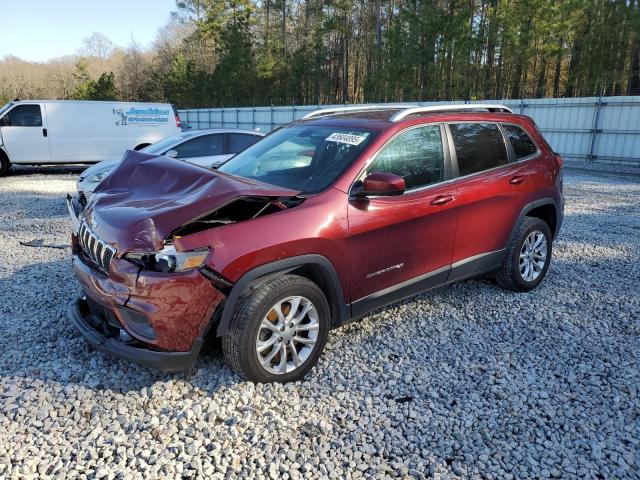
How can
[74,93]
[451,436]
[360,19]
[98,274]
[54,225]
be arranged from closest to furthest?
[451,436] → [98,274] → [54,225] → [360,19] → [74,93]

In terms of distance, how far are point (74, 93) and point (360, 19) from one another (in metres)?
33.3

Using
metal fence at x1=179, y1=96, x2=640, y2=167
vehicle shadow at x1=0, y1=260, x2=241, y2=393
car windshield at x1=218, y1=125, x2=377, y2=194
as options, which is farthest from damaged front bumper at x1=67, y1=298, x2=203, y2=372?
metal fence at x1=179, y1=96, x2=640, y2=167

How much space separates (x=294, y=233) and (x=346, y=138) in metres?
1.09

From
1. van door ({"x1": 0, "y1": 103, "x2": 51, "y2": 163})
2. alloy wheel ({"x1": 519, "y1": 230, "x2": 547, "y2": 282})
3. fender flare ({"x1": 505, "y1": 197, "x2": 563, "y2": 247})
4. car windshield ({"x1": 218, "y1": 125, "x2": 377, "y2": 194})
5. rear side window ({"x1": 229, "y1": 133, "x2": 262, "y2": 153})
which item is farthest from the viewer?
van door ({"x1": 0, "y1": 103, "x2": 51, "y2": 163})

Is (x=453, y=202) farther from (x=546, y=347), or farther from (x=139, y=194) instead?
(x=139, y=194)

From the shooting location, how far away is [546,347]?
372 centimetres

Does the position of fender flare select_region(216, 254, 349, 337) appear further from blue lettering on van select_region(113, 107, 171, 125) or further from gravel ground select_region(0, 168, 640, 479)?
blue lettering on van select_region(113, 107, 171, 125)

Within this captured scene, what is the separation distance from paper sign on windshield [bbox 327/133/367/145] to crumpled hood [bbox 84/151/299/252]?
705 mm

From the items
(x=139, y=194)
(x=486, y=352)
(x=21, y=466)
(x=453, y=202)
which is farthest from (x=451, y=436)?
(x=139, y=194)

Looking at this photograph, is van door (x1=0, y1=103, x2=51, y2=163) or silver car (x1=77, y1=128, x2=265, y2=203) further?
van door (x1=0, y1=103, x2=51, y2=163)

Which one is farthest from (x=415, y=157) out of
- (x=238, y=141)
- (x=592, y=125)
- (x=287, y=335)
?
(x=592, y=125)

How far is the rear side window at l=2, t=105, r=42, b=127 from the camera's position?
12.8 m

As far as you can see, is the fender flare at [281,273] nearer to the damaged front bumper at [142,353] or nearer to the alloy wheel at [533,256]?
the damaged front bumper at [142,353]

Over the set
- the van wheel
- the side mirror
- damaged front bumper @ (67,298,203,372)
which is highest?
the side mirror
